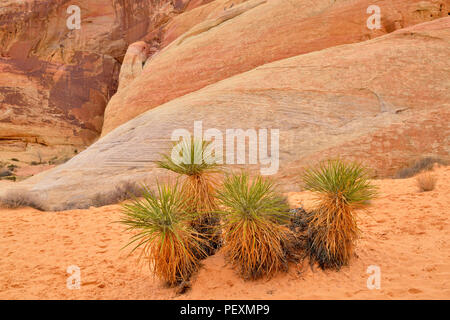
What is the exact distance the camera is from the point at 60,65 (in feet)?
80.5

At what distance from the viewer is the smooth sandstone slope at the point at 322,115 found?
8.37 m

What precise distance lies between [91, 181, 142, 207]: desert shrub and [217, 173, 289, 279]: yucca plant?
4.89 m

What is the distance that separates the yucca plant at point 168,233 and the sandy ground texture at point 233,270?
21 cm

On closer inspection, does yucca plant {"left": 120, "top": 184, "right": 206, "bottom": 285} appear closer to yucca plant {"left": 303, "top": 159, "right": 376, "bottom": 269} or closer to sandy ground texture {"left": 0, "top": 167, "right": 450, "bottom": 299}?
sandy ground texture {"left": 0, "top": 167, "right": 450, "bottom": 299}

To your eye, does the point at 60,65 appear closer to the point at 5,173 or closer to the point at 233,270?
the point at 5,173

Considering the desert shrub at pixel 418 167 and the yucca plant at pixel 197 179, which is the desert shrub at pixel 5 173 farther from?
the desert shrub at pixel 418 167

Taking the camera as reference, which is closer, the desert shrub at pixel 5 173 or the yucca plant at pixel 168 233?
the yucca plant at pixel 168 233

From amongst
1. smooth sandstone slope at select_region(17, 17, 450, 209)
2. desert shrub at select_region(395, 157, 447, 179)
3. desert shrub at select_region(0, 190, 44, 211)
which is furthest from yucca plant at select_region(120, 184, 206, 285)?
desert shrub at select_region(395, 157, 447, 179)

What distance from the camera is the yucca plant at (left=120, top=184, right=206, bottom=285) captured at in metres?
3.59

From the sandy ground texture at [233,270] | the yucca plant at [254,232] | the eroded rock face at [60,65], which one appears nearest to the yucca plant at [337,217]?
the sandy ground texture at [233,270]

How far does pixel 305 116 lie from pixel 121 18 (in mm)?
23322
